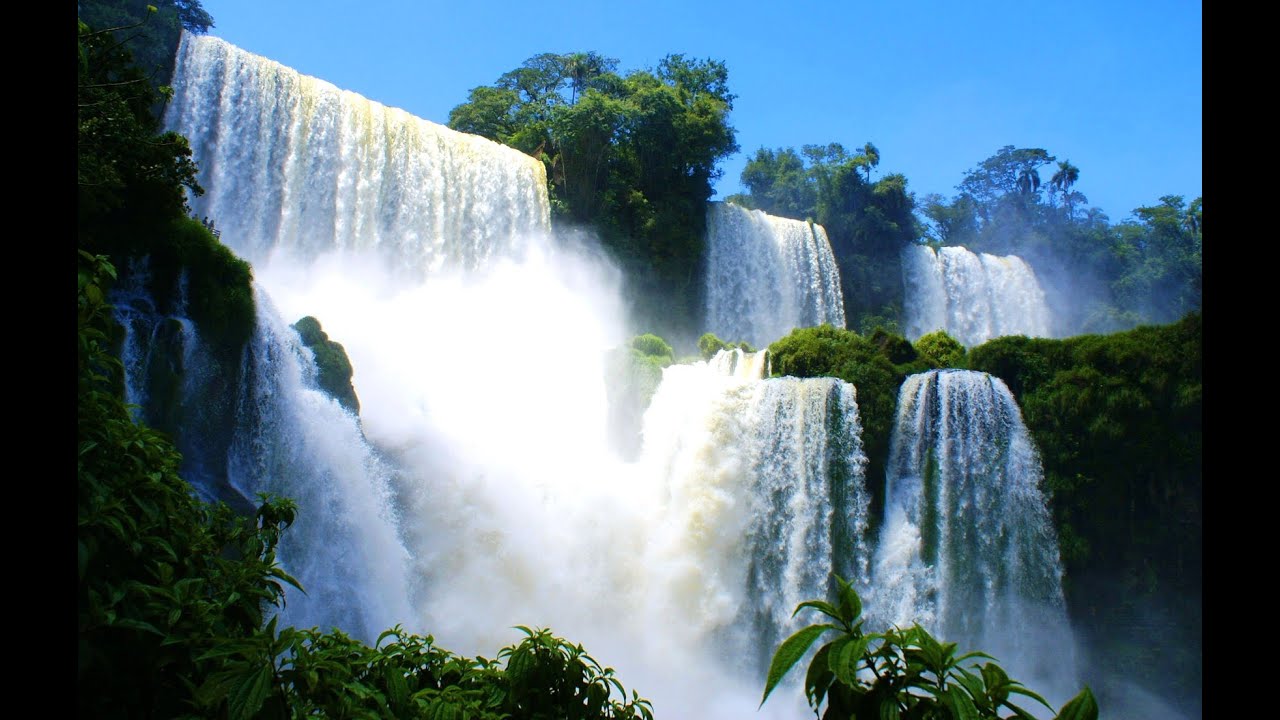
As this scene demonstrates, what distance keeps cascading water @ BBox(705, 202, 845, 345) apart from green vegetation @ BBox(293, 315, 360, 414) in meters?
12.5

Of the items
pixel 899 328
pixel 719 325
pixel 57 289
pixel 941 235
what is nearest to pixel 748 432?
pixel 719 325

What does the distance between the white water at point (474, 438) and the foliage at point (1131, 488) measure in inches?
124

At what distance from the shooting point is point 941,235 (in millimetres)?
35062

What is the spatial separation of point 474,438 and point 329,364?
2.97 metres

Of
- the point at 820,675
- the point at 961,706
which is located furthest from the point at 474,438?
the point at 961,706

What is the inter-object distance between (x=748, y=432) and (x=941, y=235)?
2742 centimetres

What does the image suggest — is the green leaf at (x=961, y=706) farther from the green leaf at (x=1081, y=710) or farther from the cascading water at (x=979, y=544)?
the cascading water at (x=979, y=544)

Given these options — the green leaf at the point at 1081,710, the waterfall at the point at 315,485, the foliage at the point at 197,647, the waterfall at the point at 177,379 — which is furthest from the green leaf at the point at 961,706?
the waterfall at the point at 315,485

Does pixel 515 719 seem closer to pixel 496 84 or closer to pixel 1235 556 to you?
pixel 1235 556

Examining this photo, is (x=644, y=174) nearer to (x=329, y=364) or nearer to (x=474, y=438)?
(x=474, y=438)

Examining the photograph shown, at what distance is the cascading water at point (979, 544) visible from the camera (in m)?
10.9

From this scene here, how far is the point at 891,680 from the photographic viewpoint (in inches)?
47.0

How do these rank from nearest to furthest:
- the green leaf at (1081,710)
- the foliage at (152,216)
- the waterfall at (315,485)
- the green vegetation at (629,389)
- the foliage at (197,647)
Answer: the green leaf at (1081,710), the foliage at (197,647), the foliage at (152,216), the waterfall at (315,485), the green vegetation at (629,389)

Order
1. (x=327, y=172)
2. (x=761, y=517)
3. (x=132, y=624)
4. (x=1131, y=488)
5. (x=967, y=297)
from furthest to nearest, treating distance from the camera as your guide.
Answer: (x=967, y=297)
(x=327, y=172)
(x=761, y=517)
(x=1131, y=488)
(x=132, y=624)
